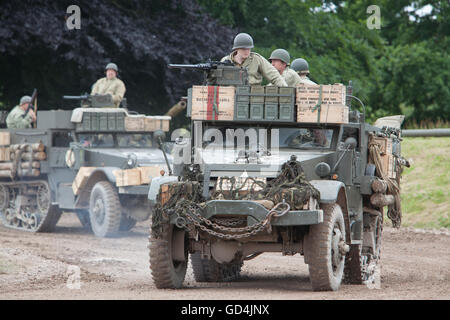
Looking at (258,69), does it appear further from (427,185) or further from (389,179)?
(427,185)

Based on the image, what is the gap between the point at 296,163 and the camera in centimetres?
996

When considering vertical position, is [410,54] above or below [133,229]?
above

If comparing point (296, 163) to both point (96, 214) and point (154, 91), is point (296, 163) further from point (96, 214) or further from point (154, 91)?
point (154, 91)

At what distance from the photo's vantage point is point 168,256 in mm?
10141

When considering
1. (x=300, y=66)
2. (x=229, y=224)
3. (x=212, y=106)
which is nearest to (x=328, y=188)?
(x=229, y=224)

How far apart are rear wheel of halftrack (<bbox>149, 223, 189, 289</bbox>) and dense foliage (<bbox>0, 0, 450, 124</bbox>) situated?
12.1m

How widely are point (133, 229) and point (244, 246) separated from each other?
9796 mm

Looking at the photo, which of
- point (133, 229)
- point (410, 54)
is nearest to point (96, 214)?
point (133, 229)

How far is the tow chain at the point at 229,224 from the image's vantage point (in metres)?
9.44

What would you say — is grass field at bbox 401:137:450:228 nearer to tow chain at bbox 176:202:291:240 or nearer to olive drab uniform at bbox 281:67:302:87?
olive drab uniform at bbox 281:67:302:87

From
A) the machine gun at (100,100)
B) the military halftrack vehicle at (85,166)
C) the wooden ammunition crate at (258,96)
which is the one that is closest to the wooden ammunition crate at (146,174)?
the military halftrack vehicle at (85,166)

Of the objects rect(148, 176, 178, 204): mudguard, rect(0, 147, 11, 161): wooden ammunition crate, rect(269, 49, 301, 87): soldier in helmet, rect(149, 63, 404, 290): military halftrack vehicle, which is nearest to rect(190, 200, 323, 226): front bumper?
rect(149, 63, 404, 290): military halftrack vehicle

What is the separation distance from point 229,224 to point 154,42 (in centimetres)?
1361

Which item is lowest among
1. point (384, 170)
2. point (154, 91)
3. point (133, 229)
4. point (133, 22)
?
point (133, 229)
